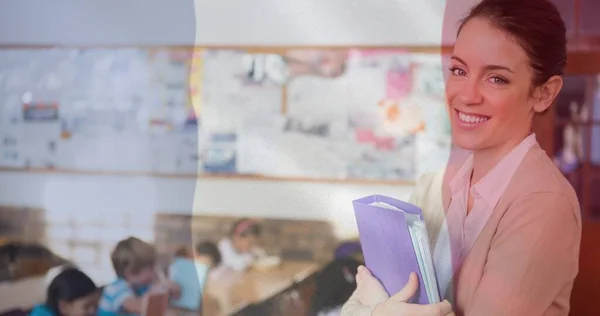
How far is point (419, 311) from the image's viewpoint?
101 centimetres

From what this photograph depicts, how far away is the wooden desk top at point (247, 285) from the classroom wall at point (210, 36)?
12 centimetres

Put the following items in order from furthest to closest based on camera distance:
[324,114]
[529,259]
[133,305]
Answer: [133,305] < [324,114] < [529,259]

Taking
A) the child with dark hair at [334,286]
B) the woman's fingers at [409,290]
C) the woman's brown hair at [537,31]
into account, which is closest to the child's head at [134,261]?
the child with dark hair at [334,286]

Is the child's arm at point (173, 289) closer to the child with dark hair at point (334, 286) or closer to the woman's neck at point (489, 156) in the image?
the child with dark hair at point (334, 286)

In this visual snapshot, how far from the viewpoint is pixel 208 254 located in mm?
1535

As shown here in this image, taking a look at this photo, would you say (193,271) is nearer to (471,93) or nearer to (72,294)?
(72,294)

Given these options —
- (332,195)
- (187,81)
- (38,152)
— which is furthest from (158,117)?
(332,195)

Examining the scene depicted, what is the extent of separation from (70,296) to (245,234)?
18.2 inches

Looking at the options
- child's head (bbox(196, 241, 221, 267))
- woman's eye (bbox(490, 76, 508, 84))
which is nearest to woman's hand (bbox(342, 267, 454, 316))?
woman's eye (bbox(490, 76, 508, 84))

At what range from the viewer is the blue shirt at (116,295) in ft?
5.17

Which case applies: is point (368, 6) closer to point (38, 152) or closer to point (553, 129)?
point (553, 129)

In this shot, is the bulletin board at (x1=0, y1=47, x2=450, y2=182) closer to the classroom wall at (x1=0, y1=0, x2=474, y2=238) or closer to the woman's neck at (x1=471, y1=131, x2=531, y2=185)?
the classroom wall at (x1=0, y1=0, x2=474, y2=238)

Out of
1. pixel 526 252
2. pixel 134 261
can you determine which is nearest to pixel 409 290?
pixel 526 252

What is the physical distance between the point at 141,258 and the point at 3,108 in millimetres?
500
